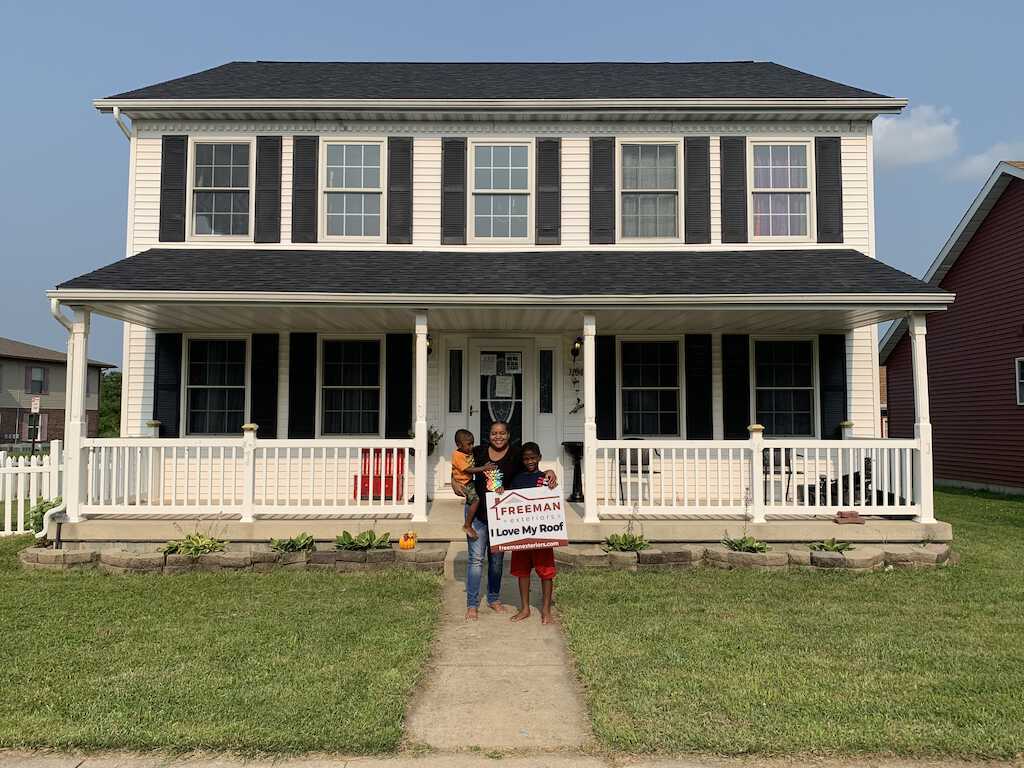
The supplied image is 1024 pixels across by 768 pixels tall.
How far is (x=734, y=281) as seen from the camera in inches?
338

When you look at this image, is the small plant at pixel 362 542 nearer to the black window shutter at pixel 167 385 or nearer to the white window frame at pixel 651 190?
the black window shutter at pixel 167 385

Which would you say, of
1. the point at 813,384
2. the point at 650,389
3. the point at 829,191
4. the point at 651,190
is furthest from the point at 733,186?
the point at 650,389

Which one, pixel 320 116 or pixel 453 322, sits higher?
pixel 320 116

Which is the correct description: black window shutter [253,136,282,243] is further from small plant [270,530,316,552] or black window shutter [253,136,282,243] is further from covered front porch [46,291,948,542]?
small plant [270,530,316,552]

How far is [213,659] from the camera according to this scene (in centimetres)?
456

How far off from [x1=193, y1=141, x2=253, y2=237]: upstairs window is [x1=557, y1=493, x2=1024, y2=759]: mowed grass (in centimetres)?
721

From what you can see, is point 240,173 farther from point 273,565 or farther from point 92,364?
point 92,364

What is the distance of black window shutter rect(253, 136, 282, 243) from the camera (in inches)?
403

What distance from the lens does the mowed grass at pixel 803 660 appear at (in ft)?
11.5

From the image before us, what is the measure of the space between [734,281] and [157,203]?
8207 mm

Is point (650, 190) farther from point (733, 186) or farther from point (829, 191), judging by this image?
point (829, 191)

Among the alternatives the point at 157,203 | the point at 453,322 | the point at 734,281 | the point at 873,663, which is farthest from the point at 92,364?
the point at 873,663

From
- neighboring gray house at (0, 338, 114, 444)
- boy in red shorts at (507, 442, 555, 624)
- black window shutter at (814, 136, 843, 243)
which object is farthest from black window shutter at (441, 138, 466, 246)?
neighboring gray house at (0, 338, 114, 444)

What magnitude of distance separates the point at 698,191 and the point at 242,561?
307 inches
